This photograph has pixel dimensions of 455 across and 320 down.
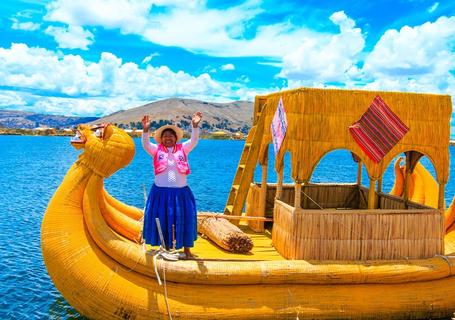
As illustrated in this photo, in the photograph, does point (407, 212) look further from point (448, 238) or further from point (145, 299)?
point (145, 299)

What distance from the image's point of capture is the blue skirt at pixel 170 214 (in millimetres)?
7953

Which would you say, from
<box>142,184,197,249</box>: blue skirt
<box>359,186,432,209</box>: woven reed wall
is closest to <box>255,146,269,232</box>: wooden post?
<box>359,186,432,209</box>: woven reed wall

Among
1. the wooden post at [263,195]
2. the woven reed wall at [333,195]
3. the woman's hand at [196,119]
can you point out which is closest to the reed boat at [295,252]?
the woman's hand at [196,119]

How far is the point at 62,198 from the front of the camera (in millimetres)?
7957

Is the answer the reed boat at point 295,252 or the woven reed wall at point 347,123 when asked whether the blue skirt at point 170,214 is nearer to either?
the reed boat at point 295,252

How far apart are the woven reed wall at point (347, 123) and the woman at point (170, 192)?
1.89 m

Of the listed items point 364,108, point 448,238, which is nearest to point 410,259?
point 448,238

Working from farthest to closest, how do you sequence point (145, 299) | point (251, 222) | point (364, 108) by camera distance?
point (251, 222) < point (364, 108) < point (145, 299)

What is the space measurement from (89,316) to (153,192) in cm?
220

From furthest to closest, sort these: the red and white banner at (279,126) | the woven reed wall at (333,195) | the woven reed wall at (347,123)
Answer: the woven reed wall at (333,195) < the red and white banner at (279,126) < the woven reed wall at (347,123)

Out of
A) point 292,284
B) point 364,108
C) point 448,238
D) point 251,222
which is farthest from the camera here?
point 251,222

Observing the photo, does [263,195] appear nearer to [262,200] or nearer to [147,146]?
[262,200]

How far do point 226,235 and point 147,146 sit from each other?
256cm

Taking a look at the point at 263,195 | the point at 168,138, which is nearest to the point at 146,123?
the point at 168,138
